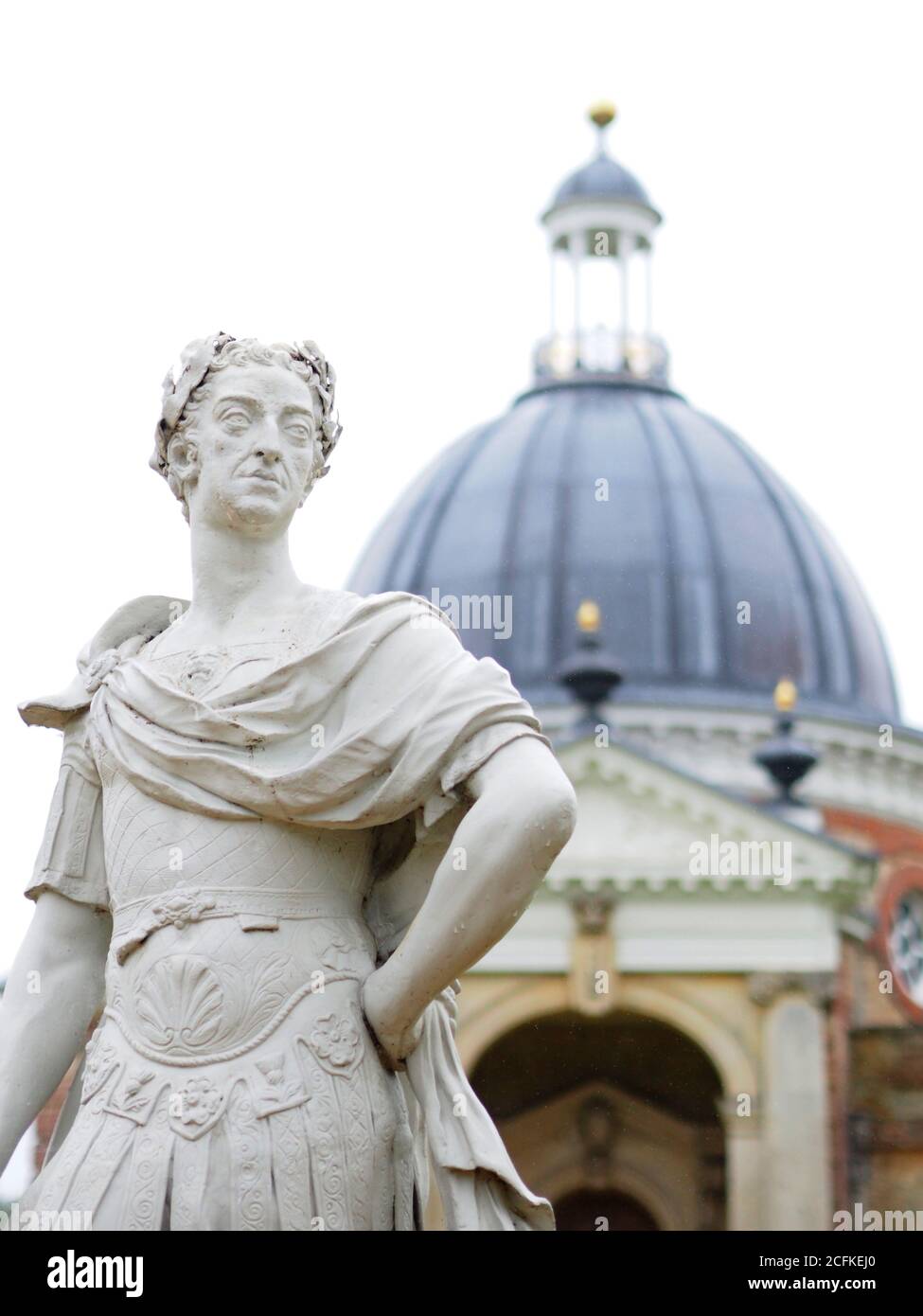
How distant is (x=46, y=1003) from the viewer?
551 cm

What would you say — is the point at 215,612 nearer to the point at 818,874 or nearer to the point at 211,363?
the point at 211,363

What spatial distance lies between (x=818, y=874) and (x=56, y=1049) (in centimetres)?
4088

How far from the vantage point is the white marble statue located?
5145 millimetres

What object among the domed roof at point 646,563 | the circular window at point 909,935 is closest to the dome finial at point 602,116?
the domed roof at point 646,563

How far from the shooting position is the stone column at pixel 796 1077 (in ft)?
149

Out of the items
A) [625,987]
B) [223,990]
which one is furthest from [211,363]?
[625,987]

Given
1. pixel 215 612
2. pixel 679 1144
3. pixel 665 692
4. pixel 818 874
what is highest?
pixel 665 692


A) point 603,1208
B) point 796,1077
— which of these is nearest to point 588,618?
point 796,1077

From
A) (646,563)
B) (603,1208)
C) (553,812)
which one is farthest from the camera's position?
(646,563)

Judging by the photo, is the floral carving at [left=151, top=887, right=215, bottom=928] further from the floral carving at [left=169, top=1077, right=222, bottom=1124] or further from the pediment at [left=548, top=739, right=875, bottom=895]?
the pediment at [left=548, top=739, right=875, bottom=895]

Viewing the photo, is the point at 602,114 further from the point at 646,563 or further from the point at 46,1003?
the point at 46,1003

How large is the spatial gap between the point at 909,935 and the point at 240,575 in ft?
181

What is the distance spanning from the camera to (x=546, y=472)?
58.9 meters

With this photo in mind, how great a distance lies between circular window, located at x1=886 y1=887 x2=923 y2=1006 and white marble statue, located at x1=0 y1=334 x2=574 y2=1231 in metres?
A: 54.2
